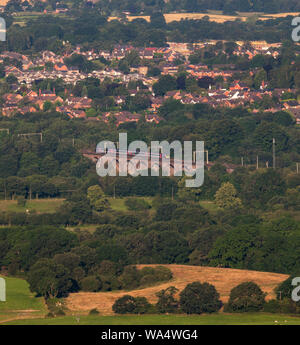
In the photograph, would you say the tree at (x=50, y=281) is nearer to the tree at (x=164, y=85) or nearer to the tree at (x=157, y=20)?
the tree at (x=164, y=85)

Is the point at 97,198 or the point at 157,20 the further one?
the point at 157,20

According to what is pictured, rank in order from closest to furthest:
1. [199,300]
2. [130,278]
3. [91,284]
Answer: [199,300] < [91,284] < [130,278]

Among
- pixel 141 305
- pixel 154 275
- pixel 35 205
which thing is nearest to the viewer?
pixel 141 305

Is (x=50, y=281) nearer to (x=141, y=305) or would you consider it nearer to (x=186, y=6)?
(x=141, y=305)

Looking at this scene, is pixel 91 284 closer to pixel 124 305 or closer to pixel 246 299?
pixel 124 305

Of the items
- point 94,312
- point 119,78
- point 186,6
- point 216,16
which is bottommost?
point 94,312

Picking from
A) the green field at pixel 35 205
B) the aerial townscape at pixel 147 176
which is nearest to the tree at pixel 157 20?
the aerial townscape at pixel 147 176

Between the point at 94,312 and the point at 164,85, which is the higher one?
the point at 164,85

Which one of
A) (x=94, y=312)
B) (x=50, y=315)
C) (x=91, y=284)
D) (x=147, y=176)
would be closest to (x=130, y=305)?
(x=94, y=312)
